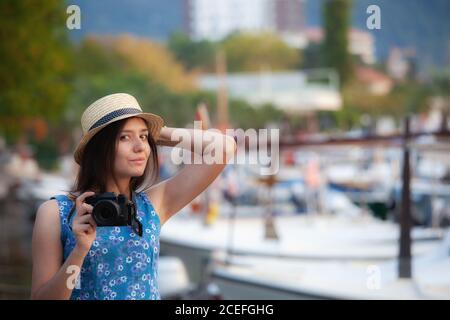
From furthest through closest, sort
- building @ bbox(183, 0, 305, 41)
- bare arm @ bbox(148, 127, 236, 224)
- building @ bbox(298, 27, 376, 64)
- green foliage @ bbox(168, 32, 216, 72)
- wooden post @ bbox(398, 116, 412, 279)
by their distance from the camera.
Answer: building @ bbox(183, 0, 305, 41) < building @ bbox(298, 27, 376, 64) < green foliage @ bbox(168, 32, 216, 72) < wooden post @ bbox(398, 116, 412, 279) < bare arm @ bbox(148, 127, 236, 224)

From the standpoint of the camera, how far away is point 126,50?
69.3 m

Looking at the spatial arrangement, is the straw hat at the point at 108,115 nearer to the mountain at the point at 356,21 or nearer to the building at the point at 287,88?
the mountain at the point at 356,21

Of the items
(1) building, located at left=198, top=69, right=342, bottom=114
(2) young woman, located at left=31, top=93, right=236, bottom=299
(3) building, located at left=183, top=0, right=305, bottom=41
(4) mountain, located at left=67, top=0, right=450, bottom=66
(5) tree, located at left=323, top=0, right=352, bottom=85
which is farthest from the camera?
(3) building, located at left=183, top=0, right=305, bottom=41

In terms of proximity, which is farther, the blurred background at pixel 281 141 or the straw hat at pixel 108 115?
the blurred background at pixel 281 141

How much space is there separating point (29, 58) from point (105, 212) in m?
20.7

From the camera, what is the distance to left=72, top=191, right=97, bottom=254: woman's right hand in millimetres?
1965

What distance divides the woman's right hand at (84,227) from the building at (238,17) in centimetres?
8178

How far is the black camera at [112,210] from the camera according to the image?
1984 millimetres

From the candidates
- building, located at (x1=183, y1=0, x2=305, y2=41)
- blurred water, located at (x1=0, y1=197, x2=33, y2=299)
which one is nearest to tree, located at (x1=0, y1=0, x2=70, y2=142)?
blurred water, located at (x1=0, y1=197, x2=33, y2=299)

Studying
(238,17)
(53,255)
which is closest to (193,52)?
(238,17)

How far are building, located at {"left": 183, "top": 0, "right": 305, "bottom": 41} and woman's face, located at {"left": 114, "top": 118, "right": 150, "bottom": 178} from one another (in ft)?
268

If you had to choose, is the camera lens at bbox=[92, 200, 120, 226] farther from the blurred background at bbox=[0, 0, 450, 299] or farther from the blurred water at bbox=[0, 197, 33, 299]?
the blurred water at bbox=[0, 197, 33, 299]

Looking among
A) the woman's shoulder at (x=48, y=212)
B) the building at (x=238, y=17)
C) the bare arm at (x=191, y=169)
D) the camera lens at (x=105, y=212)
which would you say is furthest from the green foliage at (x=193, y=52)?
the camera lens at (x=105, y=212)

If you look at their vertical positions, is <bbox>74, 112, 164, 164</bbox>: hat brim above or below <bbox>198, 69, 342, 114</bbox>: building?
above
